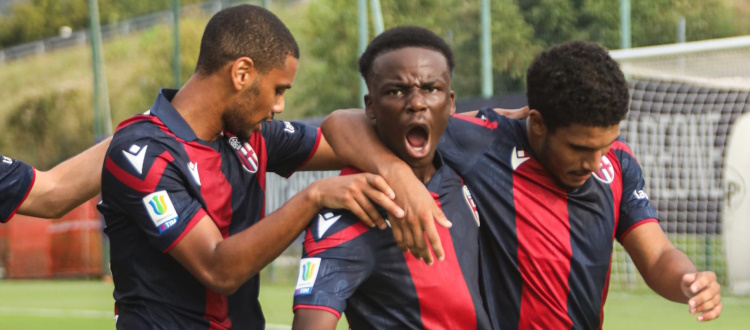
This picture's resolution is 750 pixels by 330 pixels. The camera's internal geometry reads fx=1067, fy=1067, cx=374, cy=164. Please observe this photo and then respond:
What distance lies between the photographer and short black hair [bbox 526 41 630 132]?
11.1ft

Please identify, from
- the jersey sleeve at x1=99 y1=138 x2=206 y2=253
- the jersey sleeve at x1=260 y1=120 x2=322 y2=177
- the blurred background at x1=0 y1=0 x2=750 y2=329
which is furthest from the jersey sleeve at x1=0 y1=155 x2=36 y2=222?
the blurred background at x1=0 y1=0 x2=750 y2=329

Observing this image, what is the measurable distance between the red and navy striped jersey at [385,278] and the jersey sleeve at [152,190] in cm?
54

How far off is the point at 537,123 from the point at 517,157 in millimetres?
153

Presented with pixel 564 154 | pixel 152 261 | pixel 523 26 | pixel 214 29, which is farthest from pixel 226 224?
pixel 523 26

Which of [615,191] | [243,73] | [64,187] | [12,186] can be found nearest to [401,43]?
[243,73]

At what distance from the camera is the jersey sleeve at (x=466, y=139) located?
3613 millimetres

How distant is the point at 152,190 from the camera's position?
3.54m

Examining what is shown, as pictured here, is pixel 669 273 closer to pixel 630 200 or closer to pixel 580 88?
pixel 630 200

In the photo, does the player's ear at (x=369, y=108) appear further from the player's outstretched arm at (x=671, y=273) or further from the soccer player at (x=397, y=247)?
the player's outstretched arm at (x=671, y=273)

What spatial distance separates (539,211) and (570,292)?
290 mm

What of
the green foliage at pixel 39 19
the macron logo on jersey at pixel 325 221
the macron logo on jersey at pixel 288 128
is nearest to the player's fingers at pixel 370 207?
the macron logo on jersey at pixel 325 221

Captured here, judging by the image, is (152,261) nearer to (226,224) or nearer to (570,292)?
(226,224)

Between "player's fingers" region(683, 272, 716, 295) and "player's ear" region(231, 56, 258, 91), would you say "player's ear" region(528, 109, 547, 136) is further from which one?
"player's ear" region(231, 56, 258, 91)

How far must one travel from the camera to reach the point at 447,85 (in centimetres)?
337
